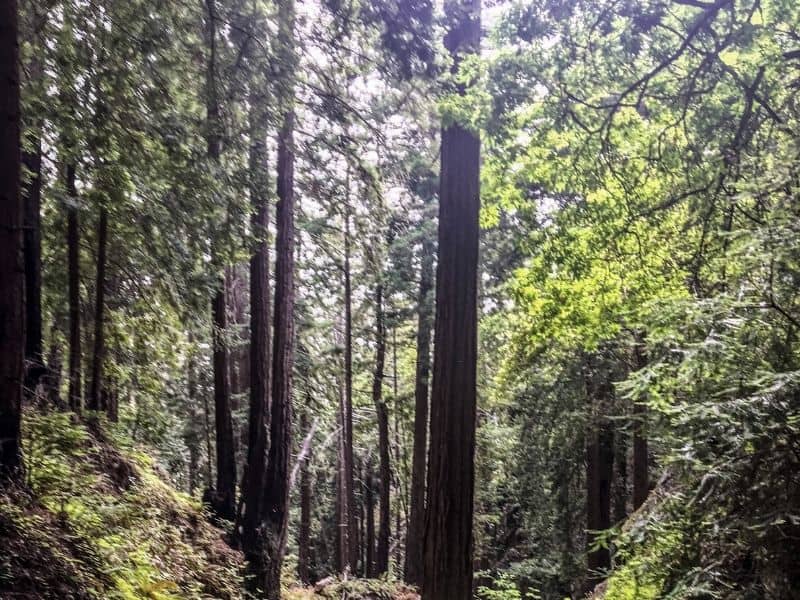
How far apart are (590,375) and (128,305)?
31.0ft

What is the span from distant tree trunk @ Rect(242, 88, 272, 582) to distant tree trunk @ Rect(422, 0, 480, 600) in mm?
4192

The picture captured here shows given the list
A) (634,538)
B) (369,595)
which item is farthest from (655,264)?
(369,595)

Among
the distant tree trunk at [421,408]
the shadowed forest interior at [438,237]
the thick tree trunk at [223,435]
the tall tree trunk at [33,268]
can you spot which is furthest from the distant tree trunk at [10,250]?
the distant tree trunk at [421,408]

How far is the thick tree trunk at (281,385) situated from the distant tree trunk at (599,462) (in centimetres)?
674

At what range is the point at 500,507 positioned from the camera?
2870 centimetres

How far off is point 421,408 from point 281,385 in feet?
21.8

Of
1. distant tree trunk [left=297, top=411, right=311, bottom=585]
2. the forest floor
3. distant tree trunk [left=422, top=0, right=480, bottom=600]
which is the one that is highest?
distant tree trunk [left=422, top=0, right=480, bottom=600]

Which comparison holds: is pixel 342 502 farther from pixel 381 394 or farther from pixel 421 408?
pixel 421 408

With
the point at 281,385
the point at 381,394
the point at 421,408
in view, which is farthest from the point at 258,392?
the point at 381,394

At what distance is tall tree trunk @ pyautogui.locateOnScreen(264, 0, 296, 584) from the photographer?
11.6 metres

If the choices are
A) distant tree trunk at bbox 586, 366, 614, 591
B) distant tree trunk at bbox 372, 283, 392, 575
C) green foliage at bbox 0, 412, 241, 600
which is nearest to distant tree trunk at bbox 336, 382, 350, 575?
distant tree trunk at bbox 372, 283, 392, 575

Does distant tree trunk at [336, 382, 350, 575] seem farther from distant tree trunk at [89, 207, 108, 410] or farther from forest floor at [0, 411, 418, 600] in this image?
distant tree trunk at [89, 207, 108, 410]

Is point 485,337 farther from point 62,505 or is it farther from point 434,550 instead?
point 62,505

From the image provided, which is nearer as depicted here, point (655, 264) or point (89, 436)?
point (655, 264)
